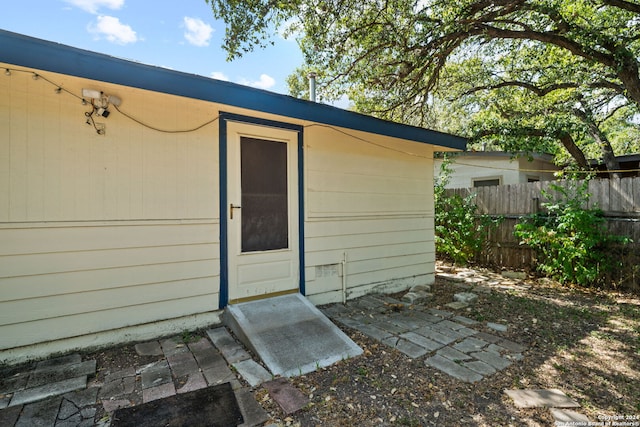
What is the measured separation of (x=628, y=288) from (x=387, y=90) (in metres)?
5.03

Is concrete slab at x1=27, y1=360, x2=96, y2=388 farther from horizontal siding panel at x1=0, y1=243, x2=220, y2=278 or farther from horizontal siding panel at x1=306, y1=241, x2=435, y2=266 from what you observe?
horizontal siding panel at x1=306, y1=241, x2=435, y2=266

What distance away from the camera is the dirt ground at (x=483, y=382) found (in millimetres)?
1995

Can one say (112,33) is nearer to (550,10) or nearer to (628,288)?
(550,10)

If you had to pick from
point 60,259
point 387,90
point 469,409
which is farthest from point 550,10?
point 60,259

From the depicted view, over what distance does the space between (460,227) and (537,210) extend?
53.9 inches

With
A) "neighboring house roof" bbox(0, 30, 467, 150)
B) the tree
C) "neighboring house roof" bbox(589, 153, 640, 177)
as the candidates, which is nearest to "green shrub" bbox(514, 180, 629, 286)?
the tree

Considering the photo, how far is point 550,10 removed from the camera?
4.34 metres

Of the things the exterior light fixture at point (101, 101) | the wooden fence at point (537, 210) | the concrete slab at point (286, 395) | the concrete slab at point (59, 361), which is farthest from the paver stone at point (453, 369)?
the wooden fence at point (537, 210)

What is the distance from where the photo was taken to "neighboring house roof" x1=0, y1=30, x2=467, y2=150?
2.09 meters

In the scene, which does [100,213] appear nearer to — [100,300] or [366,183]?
[100,300]

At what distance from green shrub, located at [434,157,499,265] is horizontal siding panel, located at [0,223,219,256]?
5201 millimetres

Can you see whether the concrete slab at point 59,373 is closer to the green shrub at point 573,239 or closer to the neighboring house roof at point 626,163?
the green shrub at point 573,239

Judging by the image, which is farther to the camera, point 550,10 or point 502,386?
point 550,10

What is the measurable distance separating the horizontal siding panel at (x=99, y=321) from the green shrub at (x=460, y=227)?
5230mm
